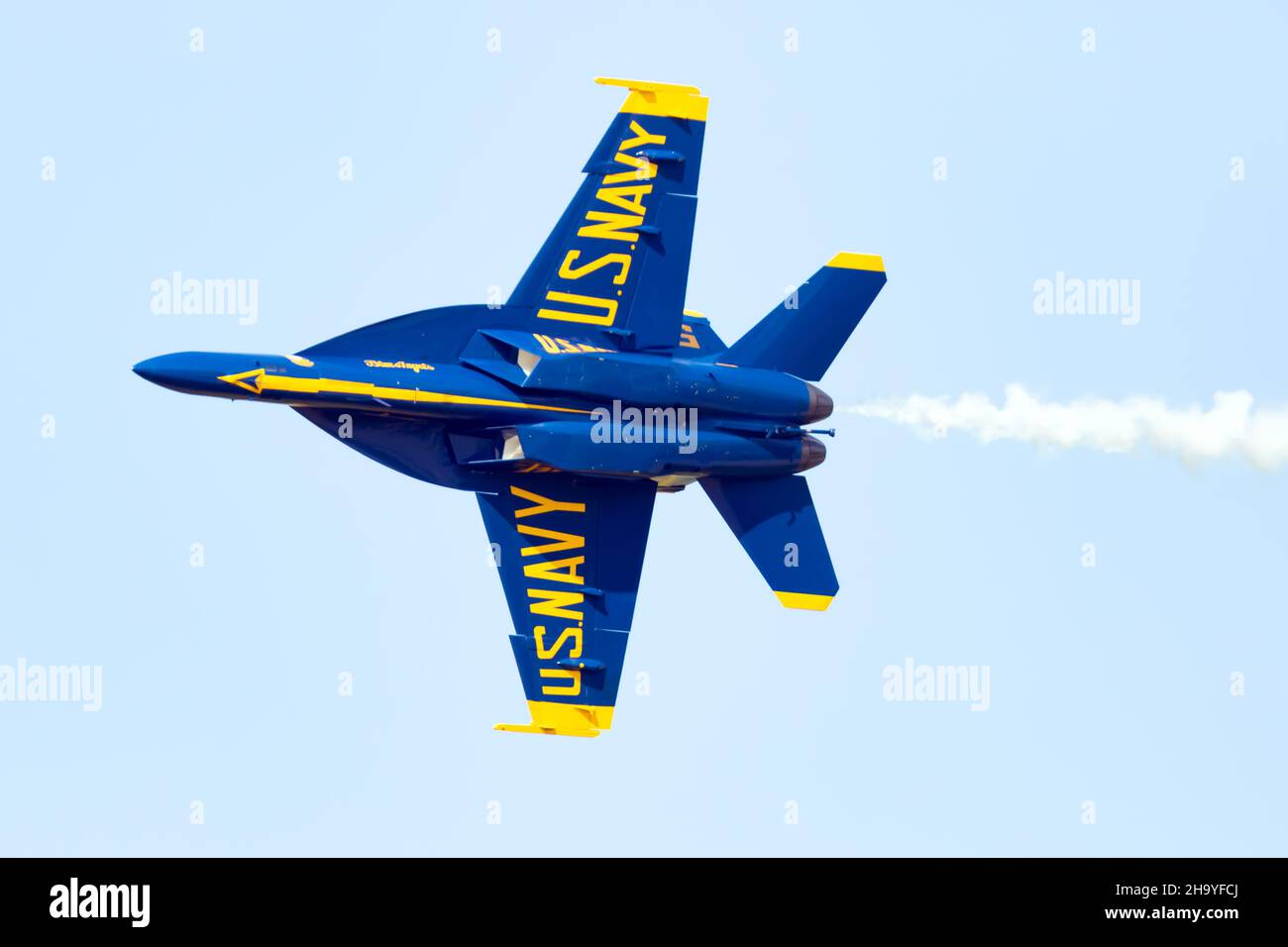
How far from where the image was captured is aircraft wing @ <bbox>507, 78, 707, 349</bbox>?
47.3m

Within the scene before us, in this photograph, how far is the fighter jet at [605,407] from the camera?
4616 centimetres

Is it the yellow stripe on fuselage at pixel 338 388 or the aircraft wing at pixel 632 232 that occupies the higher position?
the aircraft wing at pixel 632 232

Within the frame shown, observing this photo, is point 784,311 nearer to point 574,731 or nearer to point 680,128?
point 680,128

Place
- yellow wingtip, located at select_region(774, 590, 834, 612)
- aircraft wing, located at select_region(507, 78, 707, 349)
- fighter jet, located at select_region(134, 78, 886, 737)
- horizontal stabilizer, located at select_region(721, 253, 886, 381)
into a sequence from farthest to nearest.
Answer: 1. yellow wingtip, located at select_region(774, 590, 834, 612)
2. horizontal stabilizer, located at select_region(721, 253, 886, 381)
3. aircraft wing, located at select_region(507, 78, 707, 349)
4. fighter jet, located at select_region(134, 78, 886, 737)

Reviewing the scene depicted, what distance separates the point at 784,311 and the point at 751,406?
2.20 metres

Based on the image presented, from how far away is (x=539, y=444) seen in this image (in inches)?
1812

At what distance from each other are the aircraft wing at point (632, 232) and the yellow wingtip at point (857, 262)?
Answer: 9.17ft

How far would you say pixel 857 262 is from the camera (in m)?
48.8

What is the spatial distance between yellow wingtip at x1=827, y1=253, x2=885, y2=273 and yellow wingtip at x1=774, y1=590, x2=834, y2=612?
5.96 m

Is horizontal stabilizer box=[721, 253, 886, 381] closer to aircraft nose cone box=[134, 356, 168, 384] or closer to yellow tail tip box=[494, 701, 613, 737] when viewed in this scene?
yellow tail tip box=[494, 701, 613, 737]

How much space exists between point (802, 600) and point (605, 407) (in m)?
5.45

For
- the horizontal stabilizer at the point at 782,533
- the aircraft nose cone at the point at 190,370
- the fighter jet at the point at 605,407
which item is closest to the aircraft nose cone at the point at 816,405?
the fighter jet at the point at 605,407

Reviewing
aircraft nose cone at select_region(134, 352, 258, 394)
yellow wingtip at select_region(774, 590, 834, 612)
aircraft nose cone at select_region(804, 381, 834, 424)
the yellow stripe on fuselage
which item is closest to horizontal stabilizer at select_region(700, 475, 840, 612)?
yellow wingtip at select_region(774, 590, 834, 612)

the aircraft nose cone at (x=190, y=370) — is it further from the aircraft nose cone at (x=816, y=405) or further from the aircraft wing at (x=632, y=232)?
the aircraft nose cone at (x=816, y=405)
